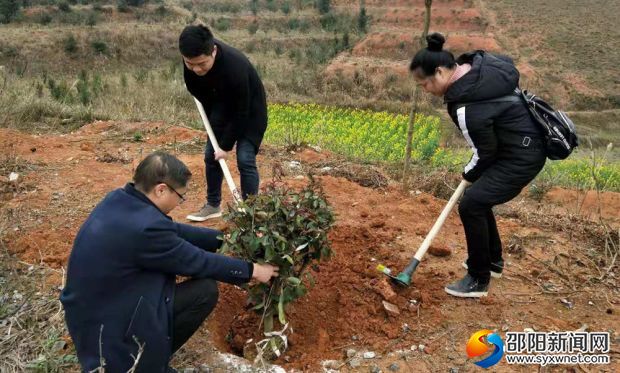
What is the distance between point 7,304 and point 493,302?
302 centimetres


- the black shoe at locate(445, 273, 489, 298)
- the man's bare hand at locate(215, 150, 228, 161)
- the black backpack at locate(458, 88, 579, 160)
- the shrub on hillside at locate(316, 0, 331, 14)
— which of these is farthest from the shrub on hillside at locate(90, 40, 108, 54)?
the black backpack at locate(458, 88, 579, 160)

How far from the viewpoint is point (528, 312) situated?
10.7 feet

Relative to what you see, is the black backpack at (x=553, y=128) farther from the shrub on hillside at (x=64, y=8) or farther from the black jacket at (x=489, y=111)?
the shrub on hillside at (x=64, y=8)

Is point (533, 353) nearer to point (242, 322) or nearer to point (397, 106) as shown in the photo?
point (242, 322)

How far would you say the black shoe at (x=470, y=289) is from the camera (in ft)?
11.0

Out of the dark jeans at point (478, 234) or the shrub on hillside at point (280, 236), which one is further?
the dark jeans at point (478, 234)

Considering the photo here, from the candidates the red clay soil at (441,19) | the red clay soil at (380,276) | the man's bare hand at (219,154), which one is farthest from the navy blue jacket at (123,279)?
the red clay soil at (441,19)

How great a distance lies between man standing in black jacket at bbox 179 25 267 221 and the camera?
11.4ft

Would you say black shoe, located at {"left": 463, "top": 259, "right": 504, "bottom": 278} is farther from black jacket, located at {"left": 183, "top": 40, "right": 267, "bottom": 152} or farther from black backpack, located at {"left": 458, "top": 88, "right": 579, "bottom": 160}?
black jacket, located at {"left": 183, "top": 40, "right": 267, "bottom": 152}

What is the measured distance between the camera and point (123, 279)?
7.12 feet

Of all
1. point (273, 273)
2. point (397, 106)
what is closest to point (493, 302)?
point (273, 273)

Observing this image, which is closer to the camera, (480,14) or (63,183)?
(63,183)

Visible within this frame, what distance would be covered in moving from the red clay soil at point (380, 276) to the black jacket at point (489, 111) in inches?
39.4

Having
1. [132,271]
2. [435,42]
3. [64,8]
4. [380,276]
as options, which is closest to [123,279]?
[132,271]
